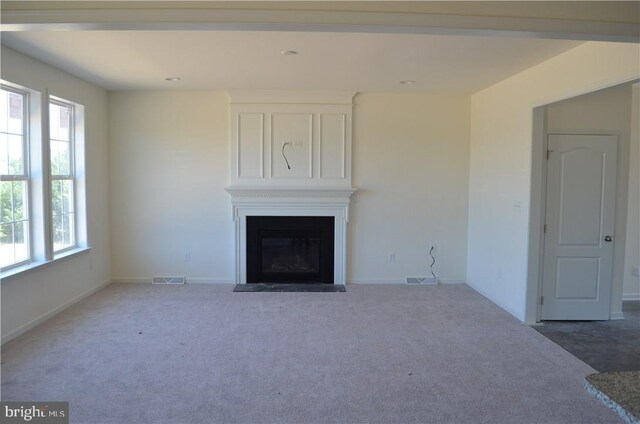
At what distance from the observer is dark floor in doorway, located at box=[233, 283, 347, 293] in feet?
18.4

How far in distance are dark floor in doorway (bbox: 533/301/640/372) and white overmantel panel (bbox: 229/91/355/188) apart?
303cm

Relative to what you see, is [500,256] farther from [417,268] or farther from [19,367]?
[19,367]

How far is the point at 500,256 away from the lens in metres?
5.11

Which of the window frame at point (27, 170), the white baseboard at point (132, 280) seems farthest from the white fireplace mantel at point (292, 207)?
the window frame at point (27, 170)

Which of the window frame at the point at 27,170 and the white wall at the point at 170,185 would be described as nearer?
the window frame at the point at 27,170

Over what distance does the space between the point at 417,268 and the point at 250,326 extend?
8.93 ft

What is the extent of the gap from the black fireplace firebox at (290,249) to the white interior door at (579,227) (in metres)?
2.65

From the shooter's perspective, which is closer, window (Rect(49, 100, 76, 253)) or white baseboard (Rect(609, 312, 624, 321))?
white baseboard (Rect(609, 312, 624, 321))

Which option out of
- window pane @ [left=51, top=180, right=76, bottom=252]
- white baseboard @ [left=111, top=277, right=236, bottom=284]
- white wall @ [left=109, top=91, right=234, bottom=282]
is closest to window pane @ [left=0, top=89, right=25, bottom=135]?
window pane @ [left=51, top=180, right=76, bottom=252]

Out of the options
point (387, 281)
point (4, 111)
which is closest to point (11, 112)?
point (4, 111)

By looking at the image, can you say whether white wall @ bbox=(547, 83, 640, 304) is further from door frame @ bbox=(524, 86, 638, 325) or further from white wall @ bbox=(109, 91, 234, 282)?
white wall @ bbox=(109, 91, 234, 282)

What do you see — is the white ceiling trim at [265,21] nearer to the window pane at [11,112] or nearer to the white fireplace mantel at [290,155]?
the window pane at [11,112]

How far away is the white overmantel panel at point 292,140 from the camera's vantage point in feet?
19.0

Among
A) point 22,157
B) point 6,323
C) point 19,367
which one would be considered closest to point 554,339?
point 19,367
